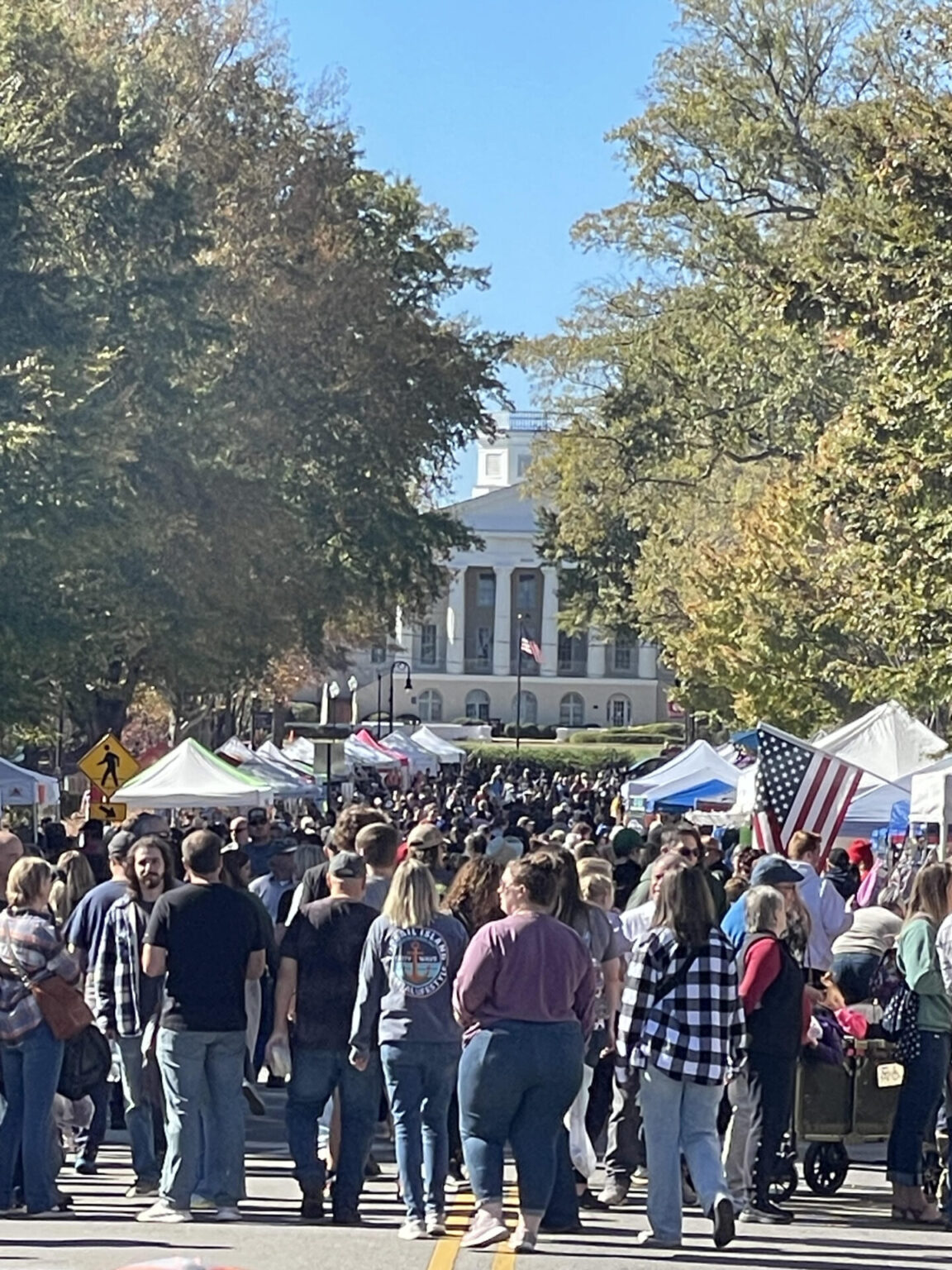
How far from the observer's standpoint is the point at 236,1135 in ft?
33.3

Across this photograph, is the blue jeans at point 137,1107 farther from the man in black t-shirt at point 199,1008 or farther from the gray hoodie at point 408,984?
the gray hoodie at point 408,984

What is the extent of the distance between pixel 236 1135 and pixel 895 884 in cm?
1291

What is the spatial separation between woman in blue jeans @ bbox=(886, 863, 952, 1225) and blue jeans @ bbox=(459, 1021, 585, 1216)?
6.51ft

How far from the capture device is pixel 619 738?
364 feet

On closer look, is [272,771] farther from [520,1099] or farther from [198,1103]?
[520,1099]

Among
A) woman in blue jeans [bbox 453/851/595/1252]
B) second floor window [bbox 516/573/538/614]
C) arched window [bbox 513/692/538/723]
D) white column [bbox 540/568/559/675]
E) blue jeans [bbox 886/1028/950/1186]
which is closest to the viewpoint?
woman in blue jeans [bbox 453/851/595/1252]

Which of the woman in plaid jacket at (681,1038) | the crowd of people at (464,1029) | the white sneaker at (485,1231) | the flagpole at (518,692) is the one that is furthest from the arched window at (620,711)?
the white sneaker at (485,1231)

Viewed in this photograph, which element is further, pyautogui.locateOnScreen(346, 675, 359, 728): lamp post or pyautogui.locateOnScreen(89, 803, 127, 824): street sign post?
pyautogui.locateOnScreen(346, 675, 359, 728): lamp post

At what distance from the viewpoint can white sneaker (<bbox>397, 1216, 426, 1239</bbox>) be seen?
9727 millimetres

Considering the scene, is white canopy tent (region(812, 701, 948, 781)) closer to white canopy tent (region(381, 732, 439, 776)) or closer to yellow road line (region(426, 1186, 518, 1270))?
yellow road line (region(426, 1186, 518, 1270))

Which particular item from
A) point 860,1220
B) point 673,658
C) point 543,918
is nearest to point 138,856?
point 543,918

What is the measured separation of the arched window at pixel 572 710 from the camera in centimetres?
13638

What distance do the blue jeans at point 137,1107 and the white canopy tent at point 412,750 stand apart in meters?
47.9

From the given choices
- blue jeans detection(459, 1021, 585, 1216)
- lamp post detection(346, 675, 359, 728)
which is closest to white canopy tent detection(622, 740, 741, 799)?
blue jeans detection(459, 1021, 585, 1216)
